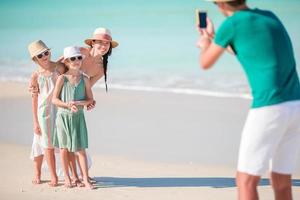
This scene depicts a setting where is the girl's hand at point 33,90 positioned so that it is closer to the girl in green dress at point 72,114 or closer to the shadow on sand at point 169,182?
the girl in green dress at point 72,114

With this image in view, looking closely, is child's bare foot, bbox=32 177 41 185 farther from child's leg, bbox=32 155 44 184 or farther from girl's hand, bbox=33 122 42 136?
girl's hand, bbox=33 122 42 136

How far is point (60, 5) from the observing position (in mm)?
40156

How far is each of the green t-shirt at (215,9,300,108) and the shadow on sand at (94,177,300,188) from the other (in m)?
2.69

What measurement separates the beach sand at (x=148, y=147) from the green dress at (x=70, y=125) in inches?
17.1

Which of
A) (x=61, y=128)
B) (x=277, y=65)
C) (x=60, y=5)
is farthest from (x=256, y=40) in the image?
(x=60, y=5)

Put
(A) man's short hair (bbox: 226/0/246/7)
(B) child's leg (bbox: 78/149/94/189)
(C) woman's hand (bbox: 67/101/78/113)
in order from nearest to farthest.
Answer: (A) man's short hair (bbox: 226/0/246/7)
(C) woman's hand (bbox: 67/101/78/113)
(B) child's leg (bbox: 78/149/94/189)

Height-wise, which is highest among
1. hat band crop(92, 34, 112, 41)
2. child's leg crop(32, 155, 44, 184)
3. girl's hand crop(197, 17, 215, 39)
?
hat band crop(92, 34, 112, 41)

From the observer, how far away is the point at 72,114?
6.55 metres

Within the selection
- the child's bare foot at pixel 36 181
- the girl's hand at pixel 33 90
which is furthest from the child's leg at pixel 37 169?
the girl's hand at pixel 33 90

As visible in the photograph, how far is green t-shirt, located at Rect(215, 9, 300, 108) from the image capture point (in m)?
4.22

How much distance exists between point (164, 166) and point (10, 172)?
1.74 meters

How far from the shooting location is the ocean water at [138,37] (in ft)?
59.2

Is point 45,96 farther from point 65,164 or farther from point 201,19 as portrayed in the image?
point 201,19

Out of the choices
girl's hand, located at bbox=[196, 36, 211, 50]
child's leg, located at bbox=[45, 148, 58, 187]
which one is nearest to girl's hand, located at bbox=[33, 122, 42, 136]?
child's leg, located at bbox=[45, 148, 58, 187]
